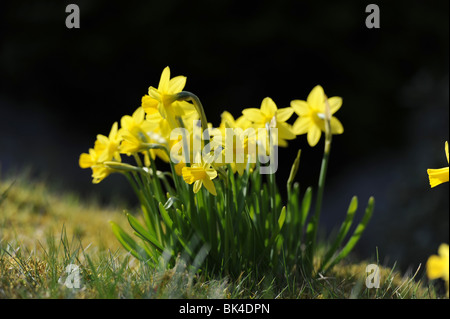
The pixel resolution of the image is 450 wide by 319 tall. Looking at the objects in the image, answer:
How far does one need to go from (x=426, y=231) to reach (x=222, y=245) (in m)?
1.98

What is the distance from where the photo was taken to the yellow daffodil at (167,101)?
4.35 ft

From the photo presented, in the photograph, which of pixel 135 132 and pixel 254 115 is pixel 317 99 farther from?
pixel 135 132

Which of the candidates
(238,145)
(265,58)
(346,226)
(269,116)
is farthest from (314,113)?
(265,58)

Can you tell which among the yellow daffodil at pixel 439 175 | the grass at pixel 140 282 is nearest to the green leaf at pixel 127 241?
the grass at pixel 140 282

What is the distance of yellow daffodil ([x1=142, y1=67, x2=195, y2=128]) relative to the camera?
133cm

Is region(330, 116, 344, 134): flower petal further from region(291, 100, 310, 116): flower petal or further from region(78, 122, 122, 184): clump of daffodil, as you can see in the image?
region(78, 122, 122, 184): clump of daffodil

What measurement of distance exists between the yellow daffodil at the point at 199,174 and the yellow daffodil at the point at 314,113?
375mm

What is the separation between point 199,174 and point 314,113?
0.48 m

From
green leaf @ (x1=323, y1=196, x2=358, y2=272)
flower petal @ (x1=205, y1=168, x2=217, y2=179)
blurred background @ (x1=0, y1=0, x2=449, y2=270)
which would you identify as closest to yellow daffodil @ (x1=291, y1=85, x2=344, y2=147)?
green leaf @ (x1=323, y1=196, x2=358, y2=272)

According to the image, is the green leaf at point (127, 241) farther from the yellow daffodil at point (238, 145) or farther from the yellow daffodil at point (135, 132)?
the yellow daffodil at point (238, 145)

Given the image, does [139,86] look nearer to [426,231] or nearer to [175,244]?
[426,231]

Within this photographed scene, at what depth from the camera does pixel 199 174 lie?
1286 millimetres

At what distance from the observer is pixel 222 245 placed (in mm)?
1484
